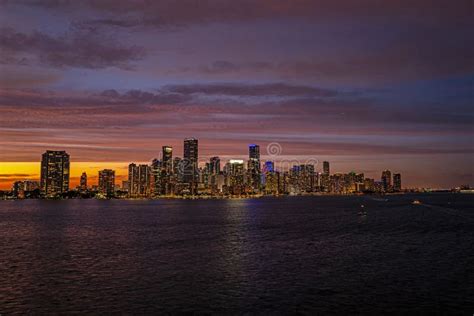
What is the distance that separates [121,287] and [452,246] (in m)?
55.7

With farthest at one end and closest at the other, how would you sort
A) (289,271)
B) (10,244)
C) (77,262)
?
(10,244) < (77,262) < (289,271)

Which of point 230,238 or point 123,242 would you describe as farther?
point 230,238

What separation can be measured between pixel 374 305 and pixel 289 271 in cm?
1577

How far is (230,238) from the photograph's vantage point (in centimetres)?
9088

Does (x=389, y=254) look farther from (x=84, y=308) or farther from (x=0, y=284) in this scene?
(x=0, y=284)

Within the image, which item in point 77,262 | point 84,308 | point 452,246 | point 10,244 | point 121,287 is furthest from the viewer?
point 10,244

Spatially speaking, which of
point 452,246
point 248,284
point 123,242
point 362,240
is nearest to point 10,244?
point 123,242

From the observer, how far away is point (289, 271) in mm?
53531

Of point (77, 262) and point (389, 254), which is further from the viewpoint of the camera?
point (389, 254)

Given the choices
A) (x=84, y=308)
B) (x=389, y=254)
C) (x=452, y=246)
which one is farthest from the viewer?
(x=452, y=246)

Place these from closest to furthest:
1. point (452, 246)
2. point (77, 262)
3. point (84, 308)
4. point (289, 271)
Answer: point (84, 308) < point (289, 271) < point (77, 262) < point (452, 246)

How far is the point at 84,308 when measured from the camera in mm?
38688

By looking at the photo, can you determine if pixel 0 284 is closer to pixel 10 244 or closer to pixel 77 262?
pixel 77 262

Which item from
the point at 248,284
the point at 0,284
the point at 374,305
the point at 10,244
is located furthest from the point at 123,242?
the point at 374,305
